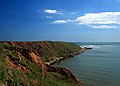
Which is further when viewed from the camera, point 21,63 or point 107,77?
point 107,77

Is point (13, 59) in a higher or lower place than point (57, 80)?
higher

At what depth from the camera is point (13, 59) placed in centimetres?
2383

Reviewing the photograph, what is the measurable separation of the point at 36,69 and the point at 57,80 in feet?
10.9

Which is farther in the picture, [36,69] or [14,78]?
[36,69]

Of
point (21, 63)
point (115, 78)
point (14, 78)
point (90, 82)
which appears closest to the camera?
point (14, 78)

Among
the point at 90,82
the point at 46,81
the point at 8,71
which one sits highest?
the point at 8,71

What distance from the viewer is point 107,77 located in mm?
39062

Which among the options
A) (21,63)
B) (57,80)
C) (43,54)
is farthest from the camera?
(43,54)

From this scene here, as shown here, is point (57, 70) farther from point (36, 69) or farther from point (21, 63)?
point (21, 63)

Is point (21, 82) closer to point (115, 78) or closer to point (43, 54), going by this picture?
point (115, 78)

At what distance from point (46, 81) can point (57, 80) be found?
9.39 ft

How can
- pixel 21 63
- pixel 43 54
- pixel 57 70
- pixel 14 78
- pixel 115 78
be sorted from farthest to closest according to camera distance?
1. pixel 43 54
2. pixel 115 78
3. pixel 57 70
4. pixel 21 63
5. pixel 14 78

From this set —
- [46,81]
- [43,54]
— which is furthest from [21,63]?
[43,54]

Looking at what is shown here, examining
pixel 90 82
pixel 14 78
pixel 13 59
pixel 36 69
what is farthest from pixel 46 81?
pixel 90 82
